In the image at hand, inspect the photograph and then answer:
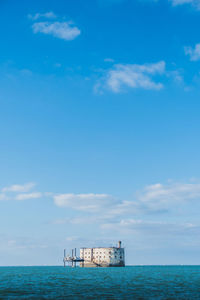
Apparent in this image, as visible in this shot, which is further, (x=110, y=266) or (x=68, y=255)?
(x=68, y=255)

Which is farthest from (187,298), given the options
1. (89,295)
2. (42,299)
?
(42,299)

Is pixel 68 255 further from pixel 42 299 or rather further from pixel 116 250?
pixel 42 299

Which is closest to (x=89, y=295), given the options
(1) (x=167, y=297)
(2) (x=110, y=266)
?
(1) (x=167, y=297)

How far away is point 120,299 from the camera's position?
42781 millimetres

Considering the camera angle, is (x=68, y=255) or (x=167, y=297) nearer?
(x=167, y=297)

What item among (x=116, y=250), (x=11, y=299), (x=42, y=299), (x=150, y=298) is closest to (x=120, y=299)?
(x=150, y=298)

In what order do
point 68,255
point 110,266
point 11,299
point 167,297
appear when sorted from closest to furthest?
point 11,299
point 167,297
point 110,266
point 68,255

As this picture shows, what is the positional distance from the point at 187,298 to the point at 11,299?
2288 cm

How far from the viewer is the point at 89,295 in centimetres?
4675

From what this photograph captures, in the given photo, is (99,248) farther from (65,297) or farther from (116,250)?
(65,297)

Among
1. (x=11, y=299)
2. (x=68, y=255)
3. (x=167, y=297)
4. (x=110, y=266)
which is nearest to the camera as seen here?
(x=11, y=299)

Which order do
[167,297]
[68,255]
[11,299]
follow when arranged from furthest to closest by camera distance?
[68,255], [167,297], [11,299]

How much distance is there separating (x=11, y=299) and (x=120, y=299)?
1378 centimetres

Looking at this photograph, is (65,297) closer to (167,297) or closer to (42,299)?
(42,299)
